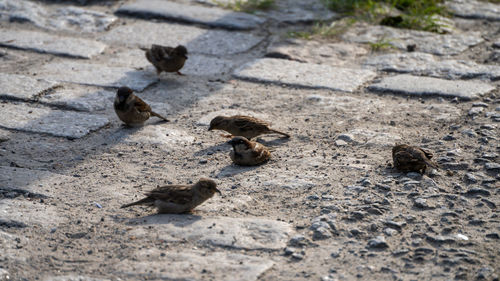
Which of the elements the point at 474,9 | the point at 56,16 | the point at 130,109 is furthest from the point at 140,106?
the point at 474,9

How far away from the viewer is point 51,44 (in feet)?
26.6

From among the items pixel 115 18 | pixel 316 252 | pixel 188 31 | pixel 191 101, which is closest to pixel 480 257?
pixel 316 252

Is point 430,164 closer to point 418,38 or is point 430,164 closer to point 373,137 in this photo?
point 373,137

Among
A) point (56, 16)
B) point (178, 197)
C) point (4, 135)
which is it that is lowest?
point (4, 135)

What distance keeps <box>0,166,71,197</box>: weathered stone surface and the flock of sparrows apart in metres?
0.76

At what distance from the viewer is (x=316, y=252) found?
12.9ft

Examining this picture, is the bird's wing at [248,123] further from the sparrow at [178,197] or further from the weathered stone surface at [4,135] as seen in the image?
the weathered stone surface at [4,135]

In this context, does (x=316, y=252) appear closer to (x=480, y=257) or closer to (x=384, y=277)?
(x=384, y=277)

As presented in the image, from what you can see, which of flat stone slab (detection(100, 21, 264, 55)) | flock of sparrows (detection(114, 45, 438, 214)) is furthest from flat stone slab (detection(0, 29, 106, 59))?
flock of sparrows (detection(114, 45, 438, 214))

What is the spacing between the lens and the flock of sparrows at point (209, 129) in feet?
14.5

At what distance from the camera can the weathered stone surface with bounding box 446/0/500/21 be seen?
9586mm

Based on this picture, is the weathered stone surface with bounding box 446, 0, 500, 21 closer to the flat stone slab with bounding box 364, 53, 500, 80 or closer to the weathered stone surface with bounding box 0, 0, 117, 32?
the flat stone slab with bounding box 364, 53, 500, 80

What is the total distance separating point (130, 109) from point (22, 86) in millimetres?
1606

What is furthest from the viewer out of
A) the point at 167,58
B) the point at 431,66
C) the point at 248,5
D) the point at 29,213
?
the point at 248,5
